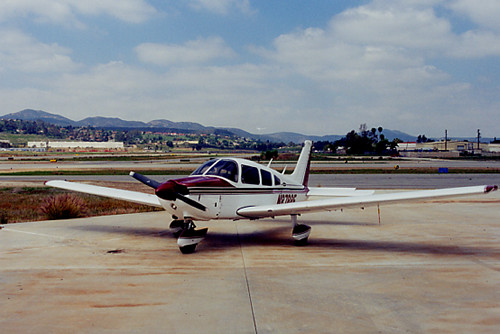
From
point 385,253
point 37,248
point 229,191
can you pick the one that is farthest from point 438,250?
point 37,248

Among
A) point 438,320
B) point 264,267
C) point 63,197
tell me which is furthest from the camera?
point 63,197

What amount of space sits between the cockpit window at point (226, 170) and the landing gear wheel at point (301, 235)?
2215mm

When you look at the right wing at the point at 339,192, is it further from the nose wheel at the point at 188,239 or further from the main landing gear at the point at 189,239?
the nose wheel at the point at 188,239

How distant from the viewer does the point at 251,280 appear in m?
8.34

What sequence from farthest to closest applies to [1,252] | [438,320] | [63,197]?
[63,197] → [1,252] → [438,320]

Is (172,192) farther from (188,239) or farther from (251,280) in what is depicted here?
(251,280)

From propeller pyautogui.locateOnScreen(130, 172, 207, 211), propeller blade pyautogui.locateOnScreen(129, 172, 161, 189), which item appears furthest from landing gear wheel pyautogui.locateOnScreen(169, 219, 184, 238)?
propeller pyautogui.locateOnScreen(130, 172, 207, 211)

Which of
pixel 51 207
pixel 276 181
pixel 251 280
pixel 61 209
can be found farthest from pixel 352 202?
pixel 51 207

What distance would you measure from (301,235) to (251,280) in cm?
372

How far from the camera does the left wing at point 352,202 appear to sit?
32.6ft

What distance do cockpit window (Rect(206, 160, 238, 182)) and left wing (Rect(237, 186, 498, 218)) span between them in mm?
932

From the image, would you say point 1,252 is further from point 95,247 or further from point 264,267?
point 264,267

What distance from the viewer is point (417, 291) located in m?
7.62

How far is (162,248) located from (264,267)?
3.29m
